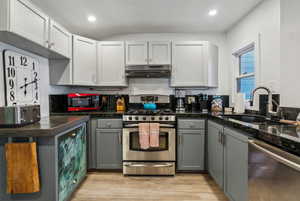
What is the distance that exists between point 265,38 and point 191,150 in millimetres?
1826

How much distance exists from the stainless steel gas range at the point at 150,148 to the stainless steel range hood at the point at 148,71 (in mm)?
738

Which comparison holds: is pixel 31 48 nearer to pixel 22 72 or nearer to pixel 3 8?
pixel 22 72

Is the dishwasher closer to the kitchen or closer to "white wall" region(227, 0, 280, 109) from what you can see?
the kitchen

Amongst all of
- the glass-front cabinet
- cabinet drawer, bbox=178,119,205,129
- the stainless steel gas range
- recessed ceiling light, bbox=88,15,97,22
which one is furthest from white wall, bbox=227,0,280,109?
the glass-front cabinet

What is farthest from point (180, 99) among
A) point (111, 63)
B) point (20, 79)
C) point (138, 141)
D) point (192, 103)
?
point (20, 79)

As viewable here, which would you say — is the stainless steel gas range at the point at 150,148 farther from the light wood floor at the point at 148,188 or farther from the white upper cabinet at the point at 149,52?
the white upper cabinet at the point at 149,52

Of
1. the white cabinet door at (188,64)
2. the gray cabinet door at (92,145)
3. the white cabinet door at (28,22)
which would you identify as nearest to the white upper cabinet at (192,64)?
the white cabinet door at (188,64)

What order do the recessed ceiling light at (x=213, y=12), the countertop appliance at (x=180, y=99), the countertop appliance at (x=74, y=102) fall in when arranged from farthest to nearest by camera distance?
the countertop appliance at (x=180, y=99) → the countertop appliance at (x=74, y=102) → the recessed ceiling light at (x=213, y=12)

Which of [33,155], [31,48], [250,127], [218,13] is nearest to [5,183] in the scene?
[33,155]

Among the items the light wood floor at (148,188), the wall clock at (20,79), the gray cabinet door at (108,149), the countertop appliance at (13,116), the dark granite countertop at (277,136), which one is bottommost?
the light wood floor at (148,188)

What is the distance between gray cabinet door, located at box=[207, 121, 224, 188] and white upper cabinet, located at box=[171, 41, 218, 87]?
84 centimetres

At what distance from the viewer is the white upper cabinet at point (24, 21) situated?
4.90 feet

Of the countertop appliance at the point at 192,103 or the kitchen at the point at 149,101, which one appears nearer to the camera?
the kitchen at the point at 149,101

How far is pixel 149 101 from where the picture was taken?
324 cm
